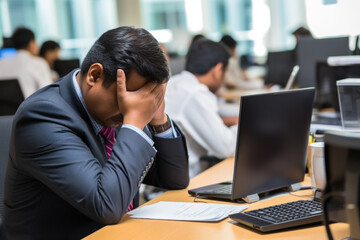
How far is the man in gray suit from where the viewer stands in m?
1.27

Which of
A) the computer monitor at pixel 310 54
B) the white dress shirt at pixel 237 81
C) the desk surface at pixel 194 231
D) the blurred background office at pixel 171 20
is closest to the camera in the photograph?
the desk surface at pixel 194 231

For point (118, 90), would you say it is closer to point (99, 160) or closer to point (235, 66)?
point (99, 160)

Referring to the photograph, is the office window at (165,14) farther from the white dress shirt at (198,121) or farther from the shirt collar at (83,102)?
the shirt collar at (83,102)

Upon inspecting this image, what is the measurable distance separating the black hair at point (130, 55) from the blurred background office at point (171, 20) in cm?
697

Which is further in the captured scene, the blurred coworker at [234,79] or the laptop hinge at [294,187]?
the blurred coworker at [234,79]

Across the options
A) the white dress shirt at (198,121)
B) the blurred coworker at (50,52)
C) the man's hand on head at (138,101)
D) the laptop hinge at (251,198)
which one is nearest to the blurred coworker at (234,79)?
the blurred coworker at (50,52)

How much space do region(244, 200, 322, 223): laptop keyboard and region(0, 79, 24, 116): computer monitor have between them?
277 centimetres

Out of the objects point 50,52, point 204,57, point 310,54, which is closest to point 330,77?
point 310,54

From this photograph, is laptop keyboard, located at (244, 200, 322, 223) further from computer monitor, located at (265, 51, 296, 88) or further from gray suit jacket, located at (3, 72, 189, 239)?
computer monitor, located at (265, 51, 296, 88)

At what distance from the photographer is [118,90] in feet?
4.40

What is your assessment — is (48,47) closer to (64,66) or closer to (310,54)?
(64,66)

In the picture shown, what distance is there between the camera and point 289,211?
131 cm

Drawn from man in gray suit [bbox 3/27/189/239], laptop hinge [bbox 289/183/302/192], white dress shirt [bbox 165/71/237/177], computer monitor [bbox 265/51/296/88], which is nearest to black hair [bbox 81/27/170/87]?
man in gray suit [bbox 3/27/189/239]

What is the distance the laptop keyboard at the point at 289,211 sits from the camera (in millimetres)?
1257
